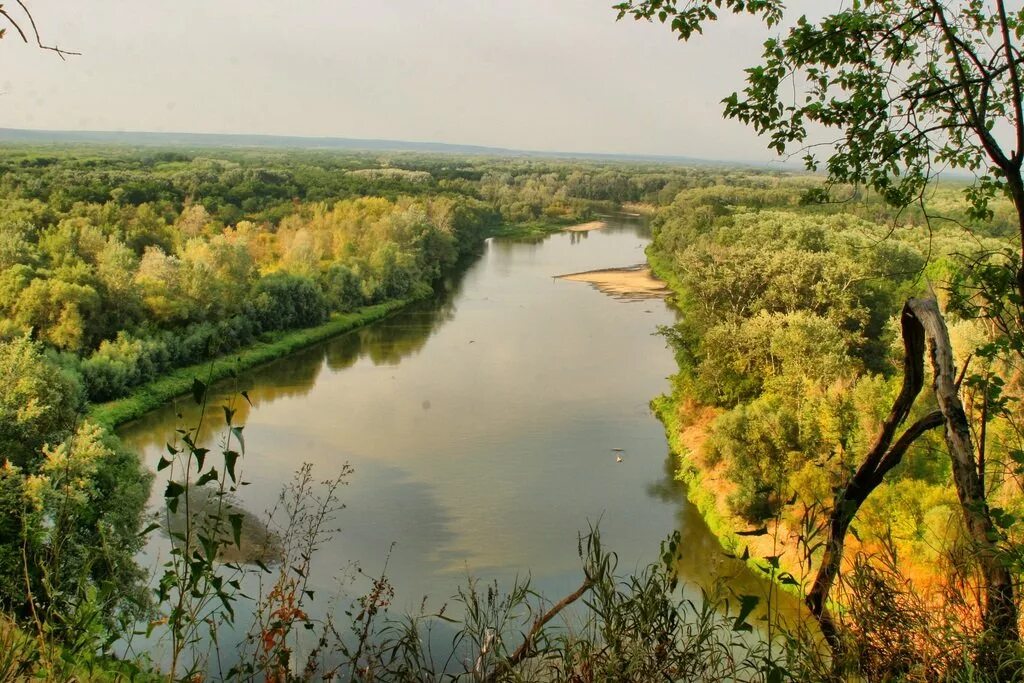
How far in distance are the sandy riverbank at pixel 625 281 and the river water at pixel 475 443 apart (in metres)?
4.18

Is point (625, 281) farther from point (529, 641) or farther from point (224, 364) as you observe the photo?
point (529, 641)

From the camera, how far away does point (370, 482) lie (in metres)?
16.1

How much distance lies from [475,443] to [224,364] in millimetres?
7787

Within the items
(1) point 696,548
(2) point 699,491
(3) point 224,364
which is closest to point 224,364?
(3) point 224,364

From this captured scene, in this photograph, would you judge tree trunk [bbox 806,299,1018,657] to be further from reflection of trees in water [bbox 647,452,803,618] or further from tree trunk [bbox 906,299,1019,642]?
reflection of trees in water [bbox 647,452,803,618]

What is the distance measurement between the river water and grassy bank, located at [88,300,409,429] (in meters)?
0.39

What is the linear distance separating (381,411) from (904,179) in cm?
1813

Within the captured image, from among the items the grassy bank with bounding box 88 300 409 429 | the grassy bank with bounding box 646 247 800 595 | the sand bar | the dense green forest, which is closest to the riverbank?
the grassy bank with bounding box 88 300 409 429

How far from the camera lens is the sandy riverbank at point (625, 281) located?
3728cm

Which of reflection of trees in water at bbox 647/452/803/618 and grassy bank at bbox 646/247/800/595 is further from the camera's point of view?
grassy bank at bbox 646/247/800/595

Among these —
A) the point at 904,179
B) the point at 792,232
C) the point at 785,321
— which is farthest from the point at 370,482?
the point at 792,232

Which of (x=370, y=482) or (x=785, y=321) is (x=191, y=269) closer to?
(x=370, y=482)

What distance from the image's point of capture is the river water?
13281 millimetres

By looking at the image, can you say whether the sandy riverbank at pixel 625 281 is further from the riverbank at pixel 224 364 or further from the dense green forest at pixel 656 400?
the riverbank at pixel 224 364
